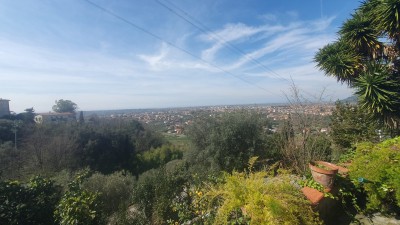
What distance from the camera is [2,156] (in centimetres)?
2017

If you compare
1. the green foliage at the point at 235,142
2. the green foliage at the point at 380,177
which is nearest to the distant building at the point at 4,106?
the green foliage at the point at 235,142

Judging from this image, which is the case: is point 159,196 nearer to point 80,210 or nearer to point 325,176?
point 80,210

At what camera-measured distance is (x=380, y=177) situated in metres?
3.42

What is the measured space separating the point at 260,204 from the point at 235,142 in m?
8.21

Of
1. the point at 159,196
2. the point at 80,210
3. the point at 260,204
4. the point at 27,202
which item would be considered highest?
the point at 260,204

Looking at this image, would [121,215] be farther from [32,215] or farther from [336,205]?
[336,205]

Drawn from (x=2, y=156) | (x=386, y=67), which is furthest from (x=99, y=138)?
(x=386, y=67)

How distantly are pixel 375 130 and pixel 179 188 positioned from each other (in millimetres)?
9000

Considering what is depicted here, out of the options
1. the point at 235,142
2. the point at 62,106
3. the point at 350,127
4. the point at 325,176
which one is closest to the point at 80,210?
the point at 325,176

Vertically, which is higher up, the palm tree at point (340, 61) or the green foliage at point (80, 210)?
the palm tree at point (340, 61)

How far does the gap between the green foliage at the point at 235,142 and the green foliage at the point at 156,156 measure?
64.6 ft

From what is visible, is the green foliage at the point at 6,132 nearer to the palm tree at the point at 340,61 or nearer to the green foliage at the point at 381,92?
the palm tree at the point at 340,61

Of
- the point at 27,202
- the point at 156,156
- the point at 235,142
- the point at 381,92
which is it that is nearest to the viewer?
the point at 27,202

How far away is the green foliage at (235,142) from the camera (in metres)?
10.4
